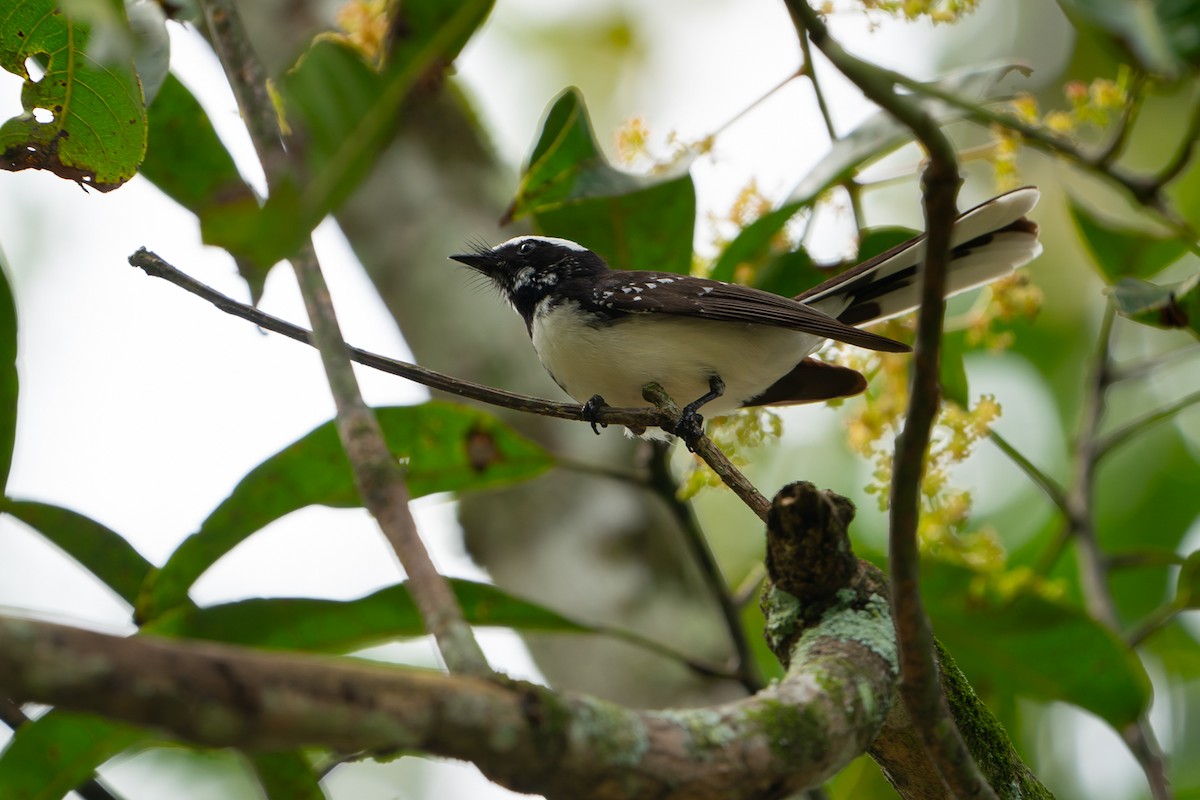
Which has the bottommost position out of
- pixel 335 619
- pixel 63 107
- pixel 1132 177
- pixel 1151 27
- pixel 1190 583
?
pixel 1190 583

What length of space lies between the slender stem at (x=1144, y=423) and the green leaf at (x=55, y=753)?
329 cm

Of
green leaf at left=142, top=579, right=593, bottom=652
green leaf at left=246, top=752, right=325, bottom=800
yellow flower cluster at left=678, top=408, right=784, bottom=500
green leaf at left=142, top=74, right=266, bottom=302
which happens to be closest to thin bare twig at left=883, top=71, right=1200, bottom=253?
yellow flower cluster at left=678, top=408, right=784, bottom=500

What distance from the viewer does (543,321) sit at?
4.54 meters

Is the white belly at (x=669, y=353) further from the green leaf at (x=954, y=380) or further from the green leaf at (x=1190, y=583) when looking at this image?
the green leaf at (x=1190, y=583)

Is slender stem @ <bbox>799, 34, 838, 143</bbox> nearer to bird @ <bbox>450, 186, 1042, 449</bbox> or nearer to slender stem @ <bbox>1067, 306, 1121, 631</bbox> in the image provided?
bird @ <bbox>450, 186, 1042, 449</bbox>

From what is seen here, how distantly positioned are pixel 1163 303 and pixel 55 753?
2.94m

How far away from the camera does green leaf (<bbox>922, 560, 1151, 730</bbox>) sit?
11.2ft

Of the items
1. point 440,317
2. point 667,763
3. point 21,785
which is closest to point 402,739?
point 667,763

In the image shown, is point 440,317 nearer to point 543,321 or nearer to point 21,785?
point 543,321

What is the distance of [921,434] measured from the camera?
1533mm

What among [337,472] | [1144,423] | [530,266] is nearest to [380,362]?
[337,472]

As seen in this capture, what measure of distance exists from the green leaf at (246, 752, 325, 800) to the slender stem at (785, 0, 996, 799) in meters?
1.64

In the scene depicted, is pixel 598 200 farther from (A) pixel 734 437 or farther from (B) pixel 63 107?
(B) pixel 63 107

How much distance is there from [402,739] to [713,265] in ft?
9.80
